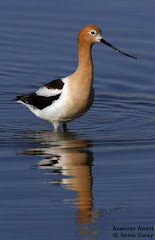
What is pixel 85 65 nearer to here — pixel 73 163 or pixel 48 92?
pixel 48 92

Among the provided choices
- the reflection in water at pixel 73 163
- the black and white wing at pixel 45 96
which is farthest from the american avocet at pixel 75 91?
the reflection in water at pixel 73 163

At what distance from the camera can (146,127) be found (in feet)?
37.3

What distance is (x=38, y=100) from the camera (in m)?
11.6

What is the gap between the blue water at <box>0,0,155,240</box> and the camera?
25.5 ft

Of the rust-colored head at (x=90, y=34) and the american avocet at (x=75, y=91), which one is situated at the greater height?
the rust-colored head at (x=90, y=34)

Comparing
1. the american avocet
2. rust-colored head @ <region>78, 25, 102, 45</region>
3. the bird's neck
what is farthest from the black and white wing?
rust-colored head @ <region>78, 25, 102, 45</region>

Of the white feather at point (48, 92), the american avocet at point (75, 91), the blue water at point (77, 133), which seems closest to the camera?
the blue water at point (77, 133)

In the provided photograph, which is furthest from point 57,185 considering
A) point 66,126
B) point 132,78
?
point 132,78

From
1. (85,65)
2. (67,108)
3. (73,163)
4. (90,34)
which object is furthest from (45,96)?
(73,163)

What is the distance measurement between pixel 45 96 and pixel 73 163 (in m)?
2.06

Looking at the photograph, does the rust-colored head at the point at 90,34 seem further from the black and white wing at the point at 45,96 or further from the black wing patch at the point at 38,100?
the black wing patch at the point at 38,100

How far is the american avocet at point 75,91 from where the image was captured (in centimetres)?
1076

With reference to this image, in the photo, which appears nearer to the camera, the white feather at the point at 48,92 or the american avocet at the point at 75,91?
the american avocet at the point at 75,91

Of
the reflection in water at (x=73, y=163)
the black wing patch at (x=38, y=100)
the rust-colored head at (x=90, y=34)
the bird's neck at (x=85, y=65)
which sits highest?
the rust-colored head at (x=90, y=34)
